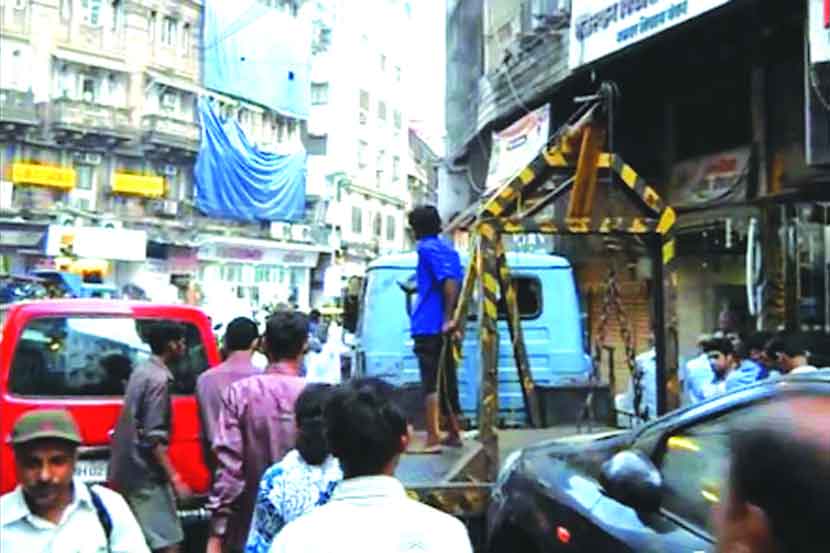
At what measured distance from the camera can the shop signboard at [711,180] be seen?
42.5 ft

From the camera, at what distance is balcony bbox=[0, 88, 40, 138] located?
41250mm

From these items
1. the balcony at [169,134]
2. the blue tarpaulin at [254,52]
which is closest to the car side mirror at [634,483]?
→ the balcony at [169,134]

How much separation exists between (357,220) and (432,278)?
58440 millimetres

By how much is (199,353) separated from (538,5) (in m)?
11.1

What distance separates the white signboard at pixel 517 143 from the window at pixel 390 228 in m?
50.9

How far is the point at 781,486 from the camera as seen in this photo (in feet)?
4.29

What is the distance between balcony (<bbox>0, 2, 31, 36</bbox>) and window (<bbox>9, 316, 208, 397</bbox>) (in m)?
37.7

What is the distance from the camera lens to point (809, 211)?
1212cm

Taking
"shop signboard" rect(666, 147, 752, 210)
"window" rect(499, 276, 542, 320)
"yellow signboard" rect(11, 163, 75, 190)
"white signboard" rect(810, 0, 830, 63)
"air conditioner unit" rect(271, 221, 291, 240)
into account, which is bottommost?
"window" rect(499, 276, 542, 320)

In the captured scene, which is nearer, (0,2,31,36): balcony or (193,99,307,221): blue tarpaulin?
(0,2,31,36): balcony

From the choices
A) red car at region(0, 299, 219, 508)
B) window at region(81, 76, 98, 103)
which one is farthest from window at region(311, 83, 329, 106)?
red car at region(0, 299, 219, 508)

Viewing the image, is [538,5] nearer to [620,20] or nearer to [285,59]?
[620,20]

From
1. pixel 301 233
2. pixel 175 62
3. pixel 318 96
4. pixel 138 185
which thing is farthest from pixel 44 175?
pixel 318 96

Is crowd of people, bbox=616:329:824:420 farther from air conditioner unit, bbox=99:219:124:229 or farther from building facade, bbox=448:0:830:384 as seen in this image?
air conditioner unit, bbox=99:219:124:229
